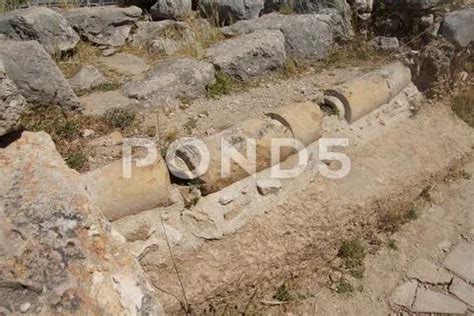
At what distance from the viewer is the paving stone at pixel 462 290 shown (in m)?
3.27

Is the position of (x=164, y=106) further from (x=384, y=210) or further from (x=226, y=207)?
(x=384, y=210)

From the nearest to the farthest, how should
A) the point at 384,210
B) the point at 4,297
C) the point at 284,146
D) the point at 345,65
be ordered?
the point at 4,297, the point at 284,146, the point at 384,210, the point at 345,65

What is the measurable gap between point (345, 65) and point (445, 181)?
4.89 ft

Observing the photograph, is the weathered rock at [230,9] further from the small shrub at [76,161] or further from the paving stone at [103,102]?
the small shrub at [76,161]

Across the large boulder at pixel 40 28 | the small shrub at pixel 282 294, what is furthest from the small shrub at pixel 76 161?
the large boulder at pixel 40 28

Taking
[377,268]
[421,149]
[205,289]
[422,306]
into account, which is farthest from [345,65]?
[205,289]

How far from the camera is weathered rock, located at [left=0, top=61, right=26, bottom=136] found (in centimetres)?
240

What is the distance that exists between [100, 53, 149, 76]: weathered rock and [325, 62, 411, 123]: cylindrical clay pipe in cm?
173

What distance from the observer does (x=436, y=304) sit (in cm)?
325

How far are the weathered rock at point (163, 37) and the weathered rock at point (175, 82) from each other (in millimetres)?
595

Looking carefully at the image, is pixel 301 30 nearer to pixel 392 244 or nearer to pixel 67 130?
pixel 392 244

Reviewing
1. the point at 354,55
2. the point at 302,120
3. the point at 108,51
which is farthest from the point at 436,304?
the point at 108,51

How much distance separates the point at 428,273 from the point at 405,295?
0.29 meters

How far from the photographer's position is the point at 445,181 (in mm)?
4145
